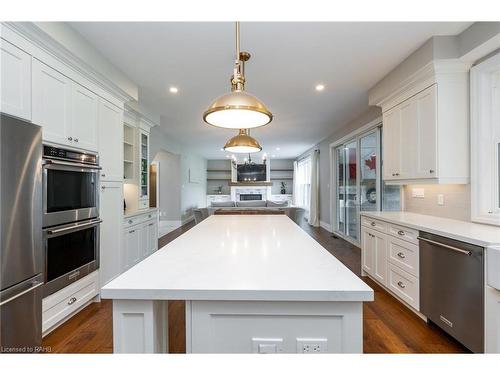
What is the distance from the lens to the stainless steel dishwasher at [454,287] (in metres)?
1.59

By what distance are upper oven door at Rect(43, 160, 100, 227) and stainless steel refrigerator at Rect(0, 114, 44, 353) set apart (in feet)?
0.80

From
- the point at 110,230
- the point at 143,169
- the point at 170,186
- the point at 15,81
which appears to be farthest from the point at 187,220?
the point at 15,81

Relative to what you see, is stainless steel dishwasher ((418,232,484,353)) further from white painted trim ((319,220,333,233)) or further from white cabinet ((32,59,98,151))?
white painted trim ((319,220,333,233))

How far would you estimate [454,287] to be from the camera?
178cm

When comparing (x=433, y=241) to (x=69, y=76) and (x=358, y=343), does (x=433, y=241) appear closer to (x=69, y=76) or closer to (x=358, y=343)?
(x=358, y=343)

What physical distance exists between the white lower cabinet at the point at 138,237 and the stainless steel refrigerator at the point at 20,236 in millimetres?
1479

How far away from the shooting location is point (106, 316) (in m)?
2.33

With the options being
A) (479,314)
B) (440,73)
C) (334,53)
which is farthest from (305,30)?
(479,314)

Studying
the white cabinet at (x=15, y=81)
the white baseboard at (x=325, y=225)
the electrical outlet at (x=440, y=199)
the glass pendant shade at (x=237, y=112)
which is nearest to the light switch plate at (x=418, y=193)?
the electrical outlet at (x=440, y=199)

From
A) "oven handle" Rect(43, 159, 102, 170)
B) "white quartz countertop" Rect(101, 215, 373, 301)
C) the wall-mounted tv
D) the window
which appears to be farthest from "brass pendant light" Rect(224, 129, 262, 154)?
the wall-mounted tv

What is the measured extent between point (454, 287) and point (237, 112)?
6.47ft

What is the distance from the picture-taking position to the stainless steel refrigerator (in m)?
1.46

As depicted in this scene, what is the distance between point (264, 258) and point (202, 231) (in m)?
0.91

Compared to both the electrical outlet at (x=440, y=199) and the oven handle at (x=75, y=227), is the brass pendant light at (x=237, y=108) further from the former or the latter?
the electrical outlet at (x=440, y=199)
